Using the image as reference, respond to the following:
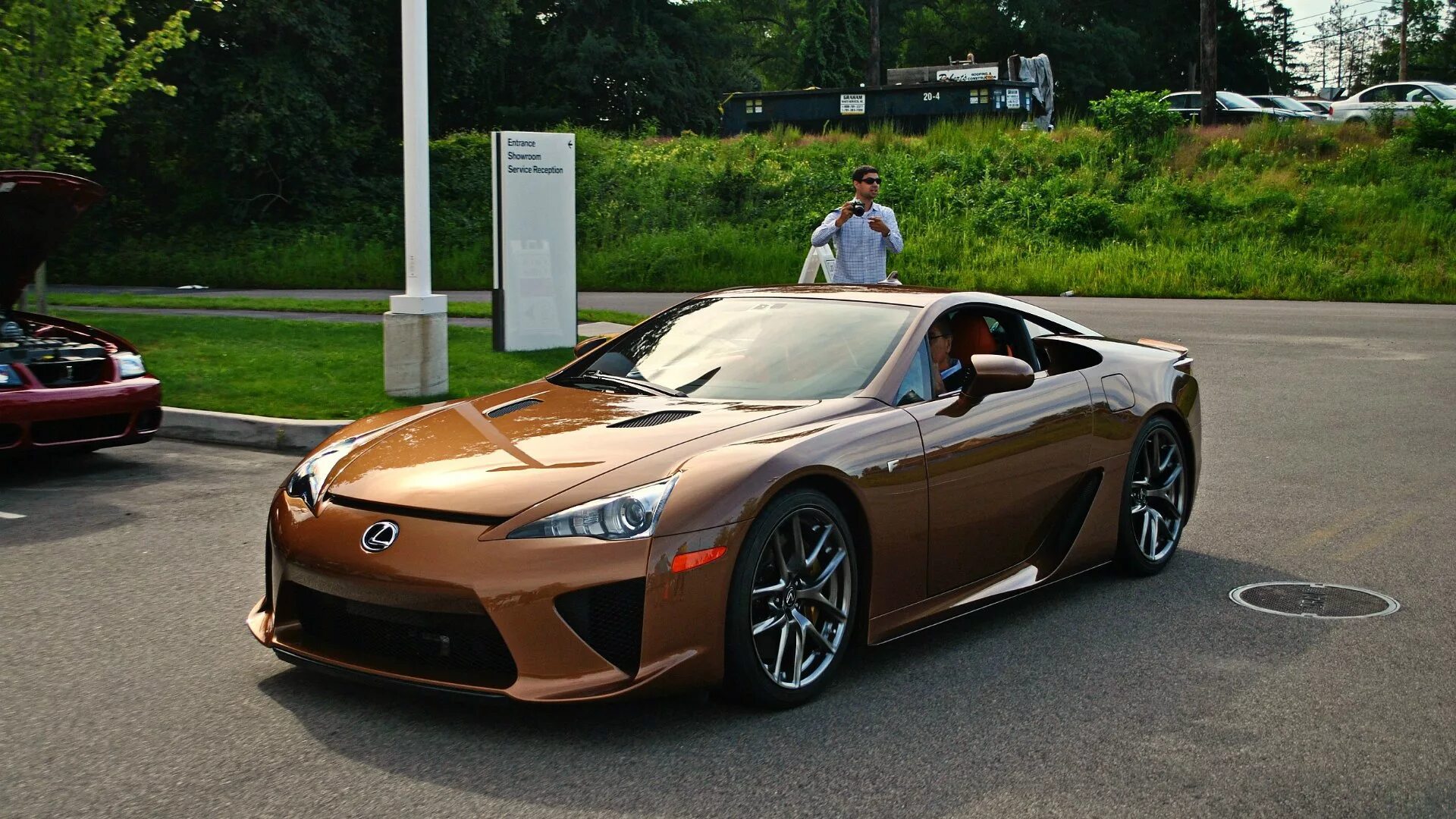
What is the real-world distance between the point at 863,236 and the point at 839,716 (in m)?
6.99

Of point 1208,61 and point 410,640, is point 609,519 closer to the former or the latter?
point 410,640

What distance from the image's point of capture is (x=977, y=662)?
5.05 meters

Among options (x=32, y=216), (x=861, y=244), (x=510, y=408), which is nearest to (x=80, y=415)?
(x=32, y=216)

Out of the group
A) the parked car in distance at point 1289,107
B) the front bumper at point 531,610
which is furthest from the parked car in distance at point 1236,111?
the front bumper at point 531,610

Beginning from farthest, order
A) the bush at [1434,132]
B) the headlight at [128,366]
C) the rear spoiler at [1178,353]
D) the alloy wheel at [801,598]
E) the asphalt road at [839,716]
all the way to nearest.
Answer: the bush at [1434,132], the headlight at [128,366], the rear spoiler at [1178,353], the alloy wheel at [801,598], the asphalt road at [839,716]

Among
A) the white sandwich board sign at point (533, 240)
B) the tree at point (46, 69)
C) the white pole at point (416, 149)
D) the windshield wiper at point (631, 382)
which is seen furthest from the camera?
the tree at point (46, 69)

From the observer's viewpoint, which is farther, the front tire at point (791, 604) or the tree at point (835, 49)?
the tree at point (835, 49)

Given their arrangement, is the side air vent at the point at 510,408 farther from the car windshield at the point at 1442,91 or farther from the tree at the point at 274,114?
the car windshield at the point at 1442,91

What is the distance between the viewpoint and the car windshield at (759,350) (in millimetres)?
5312

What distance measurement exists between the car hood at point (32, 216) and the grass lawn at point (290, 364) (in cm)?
190

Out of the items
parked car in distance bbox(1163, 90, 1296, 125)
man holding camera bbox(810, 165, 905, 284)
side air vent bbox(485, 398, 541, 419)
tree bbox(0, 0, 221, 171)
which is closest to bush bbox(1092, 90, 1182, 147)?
parked car in distance bbox(1163, 90, 1296, 125)

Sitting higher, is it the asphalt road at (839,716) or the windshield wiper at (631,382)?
the windshield wiper at (631,382)

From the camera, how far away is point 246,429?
9977 millimetres

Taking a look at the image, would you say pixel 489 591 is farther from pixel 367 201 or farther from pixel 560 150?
pixel 367 201
